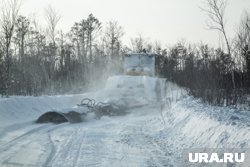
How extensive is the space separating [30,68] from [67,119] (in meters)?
27.1

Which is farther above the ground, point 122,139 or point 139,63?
point 139,63

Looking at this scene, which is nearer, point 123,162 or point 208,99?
point 123,162

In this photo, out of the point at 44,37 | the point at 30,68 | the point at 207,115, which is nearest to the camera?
the point at 207,115

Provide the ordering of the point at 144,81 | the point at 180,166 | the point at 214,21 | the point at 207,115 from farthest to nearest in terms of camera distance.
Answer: the point at 214,21
the point at 144,81
the point at 207,115
the point at 180,166

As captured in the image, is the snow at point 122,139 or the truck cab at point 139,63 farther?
the truck cab at point 139,63

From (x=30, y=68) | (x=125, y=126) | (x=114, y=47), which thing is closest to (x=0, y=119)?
(x=125, y=126)

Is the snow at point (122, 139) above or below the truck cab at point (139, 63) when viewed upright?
below

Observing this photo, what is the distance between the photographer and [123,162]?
706cm

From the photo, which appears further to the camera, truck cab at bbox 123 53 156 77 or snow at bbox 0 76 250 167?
truck cab at bbox 123 53 156 77

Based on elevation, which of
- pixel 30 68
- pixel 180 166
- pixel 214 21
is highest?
pixel 214 21

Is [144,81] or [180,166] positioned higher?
[144,81]

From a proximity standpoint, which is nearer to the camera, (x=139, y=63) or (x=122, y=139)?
(x=122, y=139)

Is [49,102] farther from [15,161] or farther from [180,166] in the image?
[180,166]

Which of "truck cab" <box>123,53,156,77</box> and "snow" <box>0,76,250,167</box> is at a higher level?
"truck cab" <box>123,53,156,77</box>
